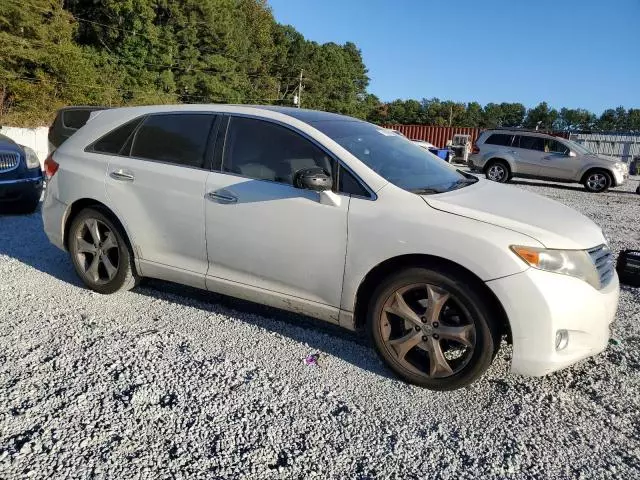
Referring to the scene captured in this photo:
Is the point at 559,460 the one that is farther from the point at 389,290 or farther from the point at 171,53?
the point at 171,53

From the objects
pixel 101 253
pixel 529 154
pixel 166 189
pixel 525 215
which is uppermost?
pixel 529 154

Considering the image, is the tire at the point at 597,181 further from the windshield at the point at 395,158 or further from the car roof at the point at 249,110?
the car roof at the point at 249,110

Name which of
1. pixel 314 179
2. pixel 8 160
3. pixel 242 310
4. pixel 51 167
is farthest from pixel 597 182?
pixel 51 167

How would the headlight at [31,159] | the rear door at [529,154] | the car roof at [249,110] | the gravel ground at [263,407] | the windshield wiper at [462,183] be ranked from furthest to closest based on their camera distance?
1. the rear door at [529,154]
2. the headlight at [31,159]
3. the car roof at [249,110]
4. the windshield wiper at [462,183]
5. the gravel ground at [263,407]

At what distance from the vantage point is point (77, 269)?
446cm

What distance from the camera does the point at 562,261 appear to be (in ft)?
9.17

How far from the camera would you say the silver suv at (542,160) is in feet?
52.9

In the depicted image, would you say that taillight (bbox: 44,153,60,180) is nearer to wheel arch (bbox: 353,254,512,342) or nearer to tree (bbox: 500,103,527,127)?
wheel arch (bbox: 353,254,512,342)

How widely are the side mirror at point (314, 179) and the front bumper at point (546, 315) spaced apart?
44.5 inches

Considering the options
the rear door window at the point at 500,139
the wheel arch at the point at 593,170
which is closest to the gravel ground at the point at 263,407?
the wheel arch at the point at 593,170

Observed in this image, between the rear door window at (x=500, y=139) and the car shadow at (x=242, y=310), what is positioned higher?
the rear door window at (x=500, y=139)

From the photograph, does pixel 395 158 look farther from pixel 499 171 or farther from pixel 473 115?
pixel 473 115

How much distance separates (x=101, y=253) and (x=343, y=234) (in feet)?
7.56

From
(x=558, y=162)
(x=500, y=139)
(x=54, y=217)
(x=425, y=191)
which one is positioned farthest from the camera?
(x=500, y=139)
